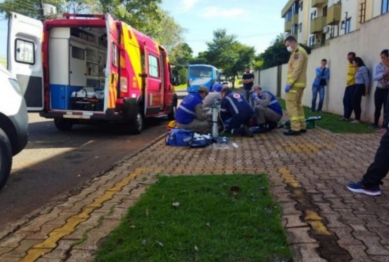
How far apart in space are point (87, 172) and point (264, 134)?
4.46 metres

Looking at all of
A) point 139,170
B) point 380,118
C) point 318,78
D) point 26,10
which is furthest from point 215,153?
point 26,10

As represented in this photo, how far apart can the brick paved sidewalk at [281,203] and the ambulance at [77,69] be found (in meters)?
2.46

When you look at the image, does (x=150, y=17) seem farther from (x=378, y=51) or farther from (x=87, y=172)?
(x=87, y=172)

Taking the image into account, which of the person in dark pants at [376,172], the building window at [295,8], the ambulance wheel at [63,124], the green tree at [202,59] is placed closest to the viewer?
the person in dark pants at [376,172]

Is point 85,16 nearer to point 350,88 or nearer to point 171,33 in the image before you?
point 350,88

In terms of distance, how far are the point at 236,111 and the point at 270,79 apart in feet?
72.0

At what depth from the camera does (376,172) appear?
3828mm

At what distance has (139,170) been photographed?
547 centimetres

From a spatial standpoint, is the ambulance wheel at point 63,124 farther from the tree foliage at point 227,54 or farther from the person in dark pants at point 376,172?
the tree foliage at point 227,54

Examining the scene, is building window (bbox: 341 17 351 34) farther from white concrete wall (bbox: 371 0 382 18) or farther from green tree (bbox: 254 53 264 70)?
green tree (bbox: 254 53 264 70)

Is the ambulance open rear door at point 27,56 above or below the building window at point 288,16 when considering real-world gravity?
below

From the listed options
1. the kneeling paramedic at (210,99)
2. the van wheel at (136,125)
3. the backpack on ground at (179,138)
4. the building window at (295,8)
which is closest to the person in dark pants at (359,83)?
the kneeling paramedic at (210,99)

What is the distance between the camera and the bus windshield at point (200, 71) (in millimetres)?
28977

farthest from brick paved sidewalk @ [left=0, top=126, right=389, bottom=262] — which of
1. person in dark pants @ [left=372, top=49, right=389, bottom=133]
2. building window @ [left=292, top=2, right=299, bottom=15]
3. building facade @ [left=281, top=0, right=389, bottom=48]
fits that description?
building window @ [left=292, top=2, right=299, bottom=15]
